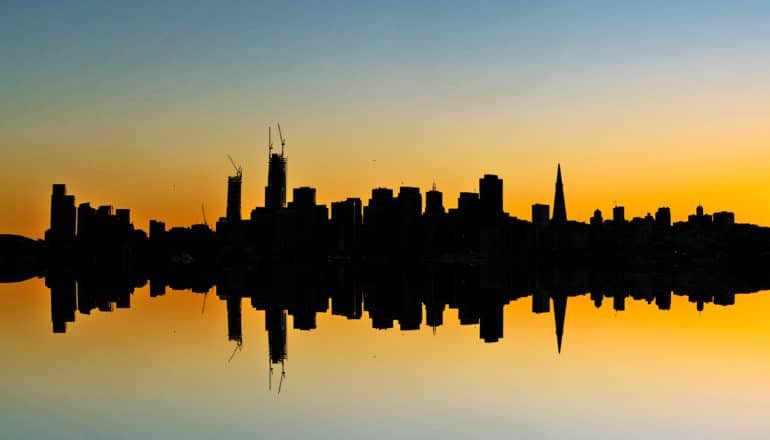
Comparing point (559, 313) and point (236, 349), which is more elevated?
point (559, 313)

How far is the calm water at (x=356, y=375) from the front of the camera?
110 ft

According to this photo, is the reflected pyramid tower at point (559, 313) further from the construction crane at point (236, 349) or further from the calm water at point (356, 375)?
the construction crane at point (236, 349)

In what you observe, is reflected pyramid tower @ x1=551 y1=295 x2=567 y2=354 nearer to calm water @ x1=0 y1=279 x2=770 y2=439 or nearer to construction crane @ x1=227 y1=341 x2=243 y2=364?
calm water @ x1=0 y1=279 x2=770 y2=439

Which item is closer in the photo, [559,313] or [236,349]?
[236,349]

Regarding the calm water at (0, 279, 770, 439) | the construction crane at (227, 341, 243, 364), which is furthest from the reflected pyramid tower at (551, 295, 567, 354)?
the construction crane at (227, 341, 243, 364)

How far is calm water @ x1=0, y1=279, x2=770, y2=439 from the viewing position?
110 ft

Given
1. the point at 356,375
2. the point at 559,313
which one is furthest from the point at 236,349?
the point at 559,313

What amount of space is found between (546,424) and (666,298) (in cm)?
7481

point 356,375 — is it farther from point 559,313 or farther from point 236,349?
point 559,313

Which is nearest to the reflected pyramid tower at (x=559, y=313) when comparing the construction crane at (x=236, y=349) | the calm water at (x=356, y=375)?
the calm water at (x=356, y=375)

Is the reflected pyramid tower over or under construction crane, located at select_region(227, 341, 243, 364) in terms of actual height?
over

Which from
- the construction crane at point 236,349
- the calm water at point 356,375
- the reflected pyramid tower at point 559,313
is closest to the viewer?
the calm water at point 356,375

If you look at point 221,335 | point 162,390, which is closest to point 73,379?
point 162,390

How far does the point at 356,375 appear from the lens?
43.8 metres
